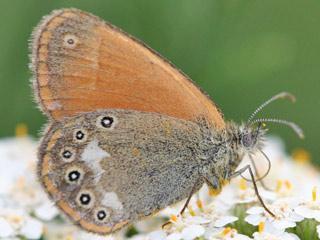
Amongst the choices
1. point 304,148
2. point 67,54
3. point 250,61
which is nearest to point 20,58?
point 67,54

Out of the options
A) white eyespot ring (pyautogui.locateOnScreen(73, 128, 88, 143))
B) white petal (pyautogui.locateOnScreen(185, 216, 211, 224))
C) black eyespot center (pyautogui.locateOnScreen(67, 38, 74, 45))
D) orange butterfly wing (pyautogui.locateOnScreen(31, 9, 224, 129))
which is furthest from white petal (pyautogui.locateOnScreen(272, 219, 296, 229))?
black eyespot center (pyautogui.locateOnScreen(67, 38, 74, 45))

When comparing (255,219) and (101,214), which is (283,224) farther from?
(101,214)

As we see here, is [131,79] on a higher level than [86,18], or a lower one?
lower

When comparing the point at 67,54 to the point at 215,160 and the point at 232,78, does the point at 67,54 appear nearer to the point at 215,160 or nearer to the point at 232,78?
the point at 215,160

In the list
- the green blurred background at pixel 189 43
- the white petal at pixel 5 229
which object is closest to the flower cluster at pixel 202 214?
the white petal at pixel 5 229

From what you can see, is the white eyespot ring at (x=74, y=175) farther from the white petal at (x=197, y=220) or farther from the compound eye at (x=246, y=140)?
the compound eye at (x=246, y=140)

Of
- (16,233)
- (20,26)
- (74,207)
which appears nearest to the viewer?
(74,207)

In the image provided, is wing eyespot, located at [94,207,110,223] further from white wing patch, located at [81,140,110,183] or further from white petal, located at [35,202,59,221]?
white petal, located at [35,202,59,221]
